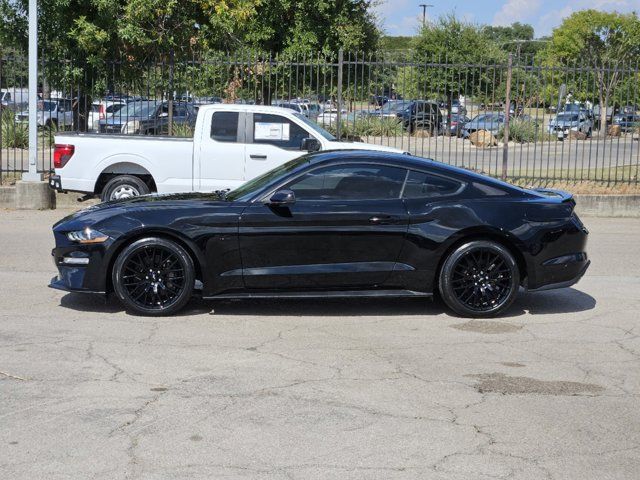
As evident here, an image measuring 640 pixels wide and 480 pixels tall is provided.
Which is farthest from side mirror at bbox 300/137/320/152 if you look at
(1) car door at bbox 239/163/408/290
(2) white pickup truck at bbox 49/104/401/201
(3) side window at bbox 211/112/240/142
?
(1) car door at bbox 239/163/408/290

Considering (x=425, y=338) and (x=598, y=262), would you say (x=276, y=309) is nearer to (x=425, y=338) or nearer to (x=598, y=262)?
(x=425, y=338)

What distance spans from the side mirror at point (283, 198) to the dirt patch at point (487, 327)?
1.79m

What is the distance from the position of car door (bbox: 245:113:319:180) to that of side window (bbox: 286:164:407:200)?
5368mm

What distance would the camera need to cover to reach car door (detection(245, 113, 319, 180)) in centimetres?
1381

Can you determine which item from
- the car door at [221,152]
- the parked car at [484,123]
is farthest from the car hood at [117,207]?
the parked car at [484,123]

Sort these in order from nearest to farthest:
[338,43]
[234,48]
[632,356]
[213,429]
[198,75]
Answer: [213,429] → [632,356] → [198,75] → [234,48] → [338,43]

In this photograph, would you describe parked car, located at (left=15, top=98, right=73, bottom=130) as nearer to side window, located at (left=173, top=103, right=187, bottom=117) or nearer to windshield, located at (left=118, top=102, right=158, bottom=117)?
windshield, located at (left=118, top=102, right=158, bottom=117)

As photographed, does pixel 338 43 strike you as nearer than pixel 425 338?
No

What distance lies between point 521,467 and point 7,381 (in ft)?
11.2

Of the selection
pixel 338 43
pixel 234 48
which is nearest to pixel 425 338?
pixel 234 48

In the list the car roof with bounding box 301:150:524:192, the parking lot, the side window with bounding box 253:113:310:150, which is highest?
the side window with bounding box 253:113:310:150

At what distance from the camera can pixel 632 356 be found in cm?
745

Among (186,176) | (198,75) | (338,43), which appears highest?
(338,43)

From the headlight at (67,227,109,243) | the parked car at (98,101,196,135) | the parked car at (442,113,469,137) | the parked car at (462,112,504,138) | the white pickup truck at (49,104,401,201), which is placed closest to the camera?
the headlight at (67,227,109,243)
